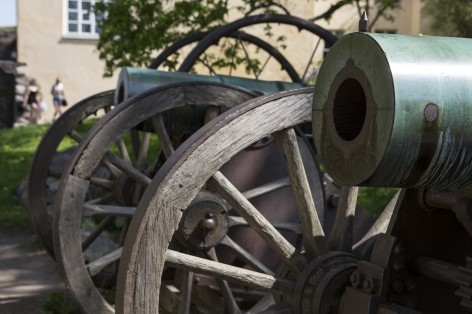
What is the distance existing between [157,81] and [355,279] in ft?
8.84

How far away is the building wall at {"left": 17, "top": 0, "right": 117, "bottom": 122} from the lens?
25.1m

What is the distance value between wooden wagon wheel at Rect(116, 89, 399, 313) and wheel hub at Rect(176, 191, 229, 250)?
881mm

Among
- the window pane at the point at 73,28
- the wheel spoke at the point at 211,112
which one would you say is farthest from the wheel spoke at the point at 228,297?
the window pane at the point at 73,28

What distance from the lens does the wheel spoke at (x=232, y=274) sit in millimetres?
3561

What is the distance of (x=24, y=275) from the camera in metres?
7.33

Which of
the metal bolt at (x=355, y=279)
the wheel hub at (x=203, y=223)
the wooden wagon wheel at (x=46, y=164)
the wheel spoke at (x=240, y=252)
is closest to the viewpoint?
the metal bolt at (x=355, y=279)

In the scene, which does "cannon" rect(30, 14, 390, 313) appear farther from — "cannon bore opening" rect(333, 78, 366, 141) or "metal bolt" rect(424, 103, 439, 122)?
"metal bolt" rect(424, 103, 439, 122)

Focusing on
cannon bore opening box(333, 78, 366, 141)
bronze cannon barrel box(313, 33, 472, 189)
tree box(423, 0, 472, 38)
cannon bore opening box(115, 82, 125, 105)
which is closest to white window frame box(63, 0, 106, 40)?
tree box(423, 0, 472, 38)

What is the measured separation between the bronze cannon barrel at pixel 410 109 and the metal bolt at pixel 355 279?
549mm

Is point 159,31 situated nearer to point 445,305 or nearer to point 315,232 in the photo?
point 315,232

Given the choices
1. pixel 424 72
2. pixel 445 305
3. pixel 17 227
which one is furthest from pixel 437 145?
pixel 17 227

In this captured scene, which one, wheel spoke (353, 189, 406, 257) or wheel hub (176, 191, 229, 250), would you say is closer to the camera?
wheel spoke (353, 189, 406, 257)

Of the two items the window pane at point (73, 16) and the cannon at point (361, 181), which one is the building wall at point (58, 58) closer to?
the window pane at point (73, 16)

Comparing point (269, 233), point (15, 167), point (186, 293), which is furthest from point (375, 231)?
point (15, 167)
